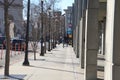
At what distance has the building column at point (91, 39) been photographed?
683 inches

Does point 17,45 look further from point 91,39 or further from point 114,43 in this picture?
point 114,43

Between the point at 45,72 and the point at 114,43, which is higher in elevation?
the point at 114,43

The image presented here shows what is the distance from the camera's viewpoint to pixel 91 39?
17.5 m

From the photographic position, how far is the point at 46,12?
156 ft

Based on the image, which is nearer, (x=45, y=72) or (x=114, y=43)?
(x=114, y=43)

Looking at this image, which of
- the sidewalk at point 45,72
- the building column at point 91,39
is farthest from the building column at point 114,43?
the sidewalk at point 45,72

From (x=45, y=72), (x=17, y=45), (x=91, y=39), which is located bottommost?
(x=45, y=72)

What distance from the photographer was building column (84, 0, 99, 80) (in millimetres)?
17359

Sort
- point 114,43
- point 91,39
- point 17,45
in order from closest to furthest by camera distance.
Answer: point 114,43 → point 91,39 → point 17,45

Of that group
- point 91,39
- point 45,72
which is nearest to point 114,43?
A: point 91,39

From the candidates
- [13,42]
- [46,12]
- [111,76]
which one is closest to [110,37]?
[111,76]

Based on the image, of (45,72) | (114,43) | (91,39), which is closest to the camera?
(114,43)

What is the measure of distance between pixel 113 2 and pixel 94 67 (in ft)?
31.1

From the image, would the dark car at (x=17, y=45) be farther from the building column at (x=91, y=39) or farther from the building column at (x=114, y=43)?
the building column at (x=114, y=43)
